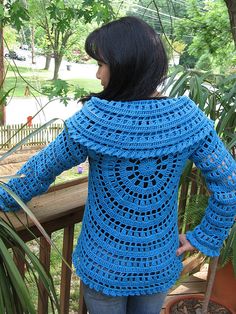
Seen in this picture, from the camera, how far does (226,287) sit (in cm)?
179

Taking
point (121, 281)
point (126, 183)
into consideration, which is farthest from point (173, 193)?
point (121, 281)

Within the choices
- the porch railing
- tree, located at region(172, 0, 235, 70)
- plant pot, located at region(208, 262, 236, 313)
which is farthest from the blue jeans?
tree, located at region(172, 0, 235, 70)

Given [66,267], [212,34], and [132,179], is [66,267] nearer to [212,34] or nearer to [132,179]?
[132,179]

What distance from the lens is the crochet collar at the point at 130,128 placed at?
3.10ft

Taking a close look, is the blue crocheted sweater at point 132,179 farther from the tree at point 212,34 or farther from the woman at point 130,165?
the tree at point 212,34

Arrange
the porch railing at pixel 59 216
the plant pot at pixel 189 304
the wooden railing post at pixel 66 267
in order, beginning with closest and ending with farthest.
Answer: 1. the porch railing at pixel 59 216
2. the wooden railing post at pixel 66 267
3. the plant pot at pixel 189 304

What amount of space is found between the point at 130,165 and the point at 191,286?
1.23m

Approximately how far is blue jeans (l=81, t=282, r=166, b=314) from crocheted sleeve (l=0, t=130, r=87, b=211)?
0.32 m

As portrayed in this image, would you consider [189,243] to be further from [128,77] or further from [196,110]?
[128,77]

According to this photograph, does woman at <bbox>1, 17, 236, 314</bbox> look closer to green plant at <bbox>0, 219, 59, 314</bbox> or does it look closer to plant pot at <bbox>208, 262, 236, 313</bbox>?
green plant at <bbox>0, 219, 59, 314</bbox>

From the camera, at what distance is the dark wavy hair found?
924 millimetres

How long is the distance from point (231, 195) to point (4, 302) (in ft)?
2.08

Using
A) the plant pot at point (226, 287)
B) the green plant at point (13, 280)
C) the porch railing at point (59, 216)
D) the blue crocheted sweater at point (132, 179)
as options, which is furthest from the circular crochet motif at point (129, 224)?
the plant pot at point (226, 287)

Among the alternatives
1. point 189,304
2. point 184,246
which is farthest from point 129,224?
point 189,304
